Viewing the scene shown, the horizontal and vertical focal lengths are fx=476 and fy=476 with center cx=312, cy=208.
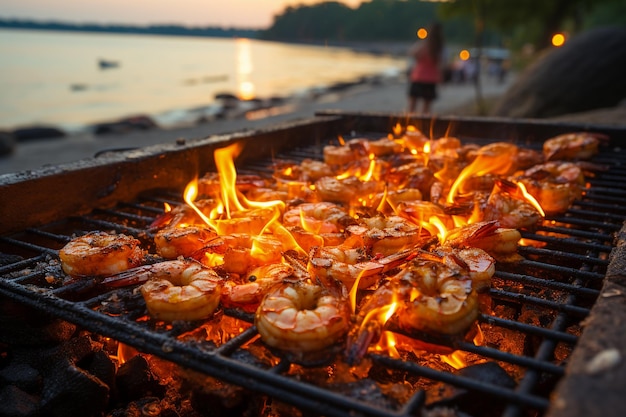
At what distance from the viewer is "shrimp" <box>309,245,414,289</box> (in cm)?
279

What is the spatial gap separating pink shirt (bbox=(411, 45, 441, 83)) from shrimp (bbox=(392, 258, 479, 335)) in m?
12.9

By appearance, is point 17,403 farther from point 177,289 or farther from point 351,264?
point 351,264

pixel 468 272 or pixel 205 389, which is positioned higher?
pixel 468 272

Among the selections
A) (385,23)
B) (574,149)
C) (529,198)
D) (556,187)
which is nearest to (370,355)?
(529,198)

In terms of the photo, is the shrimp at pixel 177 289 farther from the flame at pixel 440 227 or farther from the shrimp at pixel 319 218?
the flame at pixel 440 227

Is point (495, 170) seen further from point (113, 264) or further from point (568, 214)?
point (113, 264)

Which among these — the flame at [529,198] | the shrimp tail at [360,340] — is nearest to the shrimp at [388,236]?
the shrimp tail at [360,340]

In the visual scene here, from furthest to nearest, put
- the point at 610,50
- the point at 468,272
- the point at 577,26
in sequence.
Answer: the point at 577,26 → the point at 610,50 → the point at 468,272

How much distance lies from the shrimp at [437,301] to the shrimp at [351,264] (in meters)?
0.26

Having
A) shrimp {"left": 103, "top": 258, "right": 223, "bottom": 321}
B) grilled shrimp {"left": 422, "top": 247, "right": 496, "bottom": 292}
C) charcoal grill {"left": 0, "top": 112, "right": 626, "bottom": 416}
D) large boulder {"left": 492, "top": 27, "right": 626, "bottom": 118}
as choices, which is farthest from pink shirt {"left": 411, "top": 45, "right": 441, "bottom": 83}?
shrimp {"left": 103, "top": 258, "right": 223, "bottom": 321}

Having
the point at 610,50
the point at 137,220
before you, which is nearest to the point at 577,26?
the point at 610,50

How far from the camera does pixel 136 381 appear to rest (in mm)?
2951

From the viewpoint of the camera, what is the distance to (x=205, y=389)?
8.41ft

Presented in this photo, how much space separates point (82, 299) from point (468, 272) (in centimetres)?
238
